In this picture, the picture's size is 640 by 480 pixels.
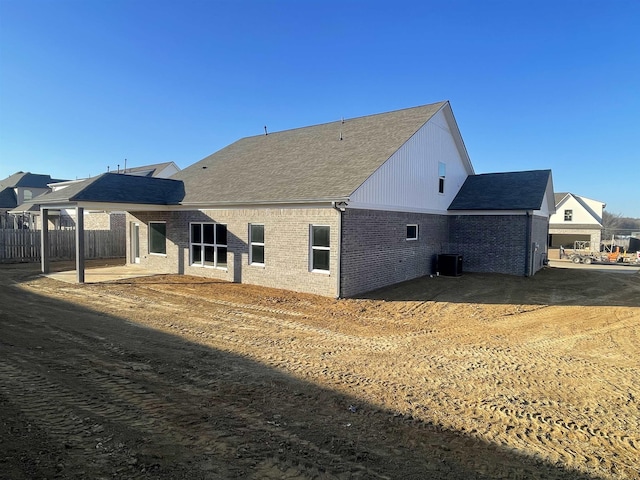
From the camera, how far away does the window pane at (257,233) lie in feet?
49.9

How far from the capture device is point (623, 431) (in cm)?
482

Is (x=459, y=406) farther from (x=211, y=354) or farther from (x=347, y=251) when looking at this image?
(x=347, y=251)

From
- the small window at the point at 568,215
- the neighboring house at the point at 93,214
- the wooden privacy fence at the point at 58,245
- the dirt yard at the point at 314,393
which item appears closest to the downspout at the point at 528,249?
the dirt yard at the point at 314,393

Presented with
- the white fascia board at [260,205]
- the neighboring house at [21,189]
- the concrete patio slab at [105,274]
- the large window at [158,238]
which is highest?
the neighboring house at [21,189]

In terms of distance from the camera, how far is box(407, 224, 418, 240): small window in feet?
54.9

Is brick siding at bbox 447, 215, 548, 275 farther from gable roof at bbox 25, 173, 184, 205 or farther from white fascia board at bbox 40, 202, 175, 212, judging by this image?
white fascia board at bbox 40, 202, 175, 212

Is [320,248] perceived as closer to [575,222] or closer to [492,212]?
[492,212]

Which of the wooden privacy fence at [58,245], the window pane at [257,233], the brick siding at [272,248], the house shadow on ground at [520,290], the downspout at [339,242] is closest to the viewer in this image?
the downspout at [339,242]

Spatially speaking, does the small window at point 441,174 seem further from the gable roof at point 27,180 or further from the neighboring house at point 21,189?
the gable roof at point 27,180

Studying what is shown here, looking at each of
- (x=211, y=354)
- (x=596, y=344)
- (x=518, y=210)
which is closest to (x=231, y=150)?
(x=518, y=210)

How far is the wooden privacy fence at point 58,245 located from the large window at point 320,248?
1836cm

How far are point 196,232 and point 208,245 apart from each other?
111cm

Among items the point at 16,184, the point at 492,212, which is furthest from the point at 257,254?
the point at 16,184

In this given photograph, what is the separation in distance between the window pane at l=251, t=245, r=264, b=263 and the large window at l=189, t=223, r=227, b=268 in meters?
1.73
